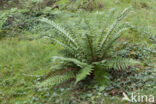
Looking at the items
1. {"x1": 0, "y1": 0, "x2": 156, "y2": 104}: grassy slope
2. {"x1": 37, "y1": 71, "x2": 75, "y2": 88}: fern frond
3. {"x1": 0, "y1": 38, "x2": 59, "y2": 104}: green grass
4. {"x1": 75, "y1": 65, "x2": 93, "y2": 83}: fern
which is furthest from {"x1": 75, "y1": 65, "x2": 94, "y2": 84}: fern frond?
{"x1": 0, "y1": 38, "x2": 59, "y2": 104}: green grass

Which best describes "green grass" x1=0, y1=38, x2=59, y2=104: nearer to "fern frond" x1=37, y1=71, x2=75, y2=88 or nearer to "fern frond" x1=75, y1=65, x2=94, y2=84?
"fern frond" x1=37, y1=71, x2=75, y2=88

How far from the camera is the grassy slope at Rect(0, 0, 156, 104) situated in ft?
12.2

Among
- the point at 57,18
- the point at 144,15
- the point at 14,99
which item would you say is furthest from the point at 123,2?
the point at 14,99

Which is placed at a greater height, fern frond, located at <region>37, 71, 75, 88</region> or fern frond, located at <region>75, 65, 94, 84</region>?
fern frond, located at <region>75, 65, 94, 84</region>

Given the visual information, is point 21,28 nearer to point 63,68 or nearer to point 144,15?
point 63,68

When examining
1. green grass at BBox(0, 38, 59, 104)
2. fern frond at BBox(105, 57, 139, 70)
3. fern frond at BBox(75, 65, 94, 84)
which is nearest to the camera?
fern frond at BBox(75, 65, 94, 84)

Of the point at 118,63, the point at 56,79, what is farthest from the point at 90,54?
the point at 56,79

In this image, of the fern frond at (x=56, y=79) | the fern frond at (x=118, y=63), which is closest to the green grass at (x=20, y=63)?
the fern frond at (x=56, y=79)

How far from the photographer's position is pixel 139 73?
3.50 metres

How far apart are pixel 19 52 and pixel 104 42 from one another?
2.37 meters

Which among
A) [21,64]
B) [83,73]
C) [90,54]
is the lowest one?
[21,64]

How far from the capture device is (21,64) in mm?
4590

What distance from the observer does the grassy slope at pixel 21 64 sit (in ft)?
12.2

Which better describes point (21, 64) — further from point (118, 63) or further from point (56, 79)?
point (118, 63)
